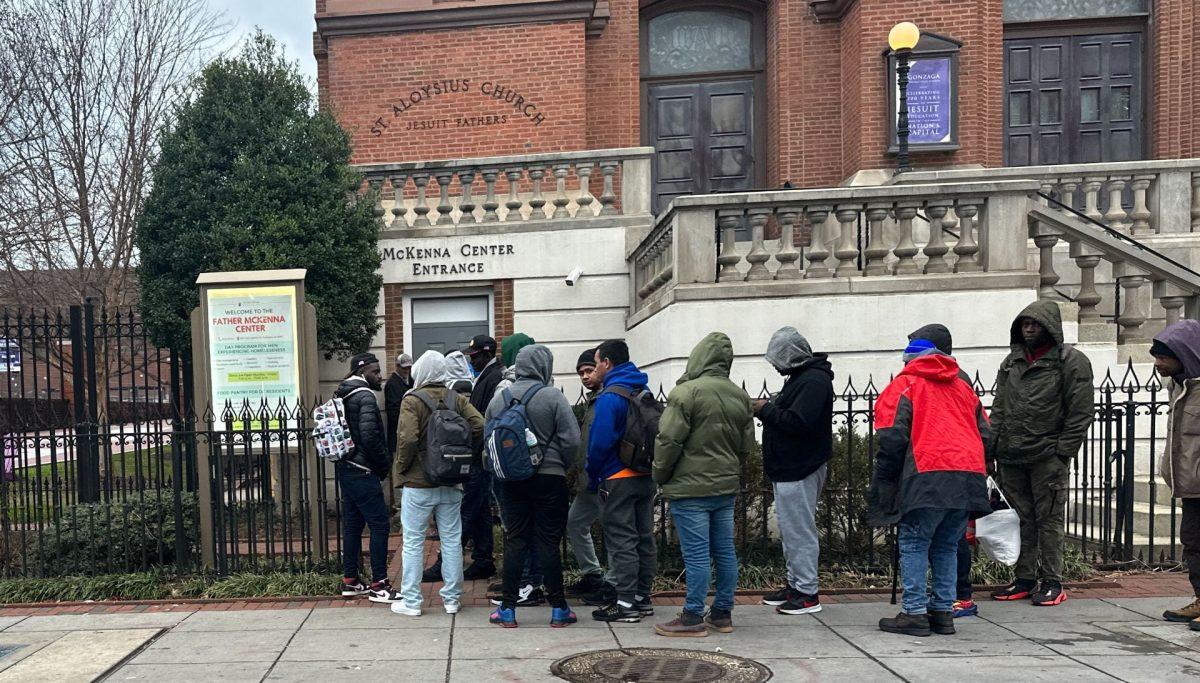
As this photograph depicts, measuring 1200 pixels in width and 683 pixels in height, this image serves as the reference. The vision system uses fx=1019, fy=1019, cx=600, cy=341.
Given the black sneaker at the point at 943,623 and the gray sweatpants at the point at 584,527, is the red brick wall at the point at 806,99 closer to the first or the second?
the gray sweatpants at the point at 584,527

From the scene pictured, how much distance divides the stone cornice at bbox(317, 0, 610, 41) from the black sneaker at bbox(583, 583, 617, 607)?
468 inches

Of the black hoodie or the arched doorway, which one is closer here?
the black hoodie

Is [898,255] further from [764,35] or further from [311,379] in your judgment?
[764,35]

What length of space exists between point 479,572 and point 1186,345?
5.15 metres

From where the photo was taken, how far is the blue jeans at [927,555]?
6.04 m

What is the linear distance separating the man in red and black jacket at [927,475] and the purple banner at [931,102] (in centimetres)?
1033

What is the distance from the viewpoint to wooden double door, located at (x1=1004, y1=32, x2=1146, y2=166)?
16812 mm

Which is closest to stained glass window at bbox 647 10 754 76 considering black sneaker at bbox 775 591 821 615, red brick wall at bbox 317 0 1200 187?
red brick wall at bbox 317 0 1200 187

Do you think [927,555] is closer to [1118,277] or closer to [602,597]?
[602,597]

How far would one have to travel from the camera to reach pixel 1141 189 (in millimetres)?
12453

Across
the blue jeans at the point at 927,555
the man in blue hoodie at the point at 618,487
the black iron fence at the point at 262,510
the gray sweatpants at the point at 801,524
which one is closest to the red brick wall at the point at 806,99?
the black iron fence at the point at 262,510

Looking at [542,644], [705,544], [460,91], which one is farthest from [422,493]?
[460,91]

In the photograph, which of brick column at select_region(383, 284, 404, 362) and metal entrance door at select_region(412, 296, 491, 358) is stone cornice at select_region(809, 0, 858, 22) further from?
brick column at select_region(383, 284, 404, 362)

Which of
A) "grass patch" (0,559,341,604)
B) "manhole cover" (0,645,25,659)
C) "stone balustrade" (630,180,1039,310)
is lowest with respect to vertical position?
"grass patch" (0,559,341,604)
